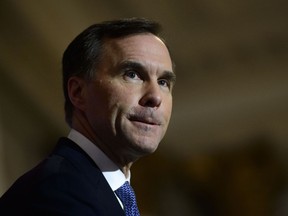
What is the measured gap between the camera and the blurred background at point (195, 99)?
3596mm

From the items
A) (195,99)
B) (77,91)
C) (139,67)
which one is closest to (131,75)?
(139,67)

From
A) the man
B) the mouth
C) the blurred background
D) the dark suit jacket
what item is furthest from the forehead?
the blurred background

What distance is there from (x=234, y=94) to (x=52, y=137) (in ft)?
3.67

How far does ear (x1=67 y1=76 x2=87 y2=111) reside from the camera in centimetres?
127

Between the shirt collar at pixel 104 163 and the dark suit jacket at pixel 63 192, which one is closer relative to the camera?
the dark suit jacket at pixel 63 192

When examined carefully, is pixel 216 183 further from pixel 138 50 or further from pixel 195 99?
pixel 138 50

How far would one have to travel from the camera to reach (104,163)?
3.92 feet

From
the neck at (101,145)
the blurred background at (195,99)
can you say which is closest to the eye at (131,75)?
the neck at (101,145)

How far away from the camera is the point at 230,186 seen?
3836mm

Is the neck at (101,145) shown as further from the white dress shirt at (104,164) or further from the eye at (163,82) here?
the eye at (163,82)

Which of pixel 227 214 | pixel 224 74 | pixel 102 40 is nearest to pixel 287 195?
pixel 227 214

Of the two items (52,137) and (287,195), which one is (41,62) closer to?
(52,137)

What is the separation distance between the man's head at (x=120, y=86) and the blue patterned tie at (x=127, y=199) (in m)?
0.05

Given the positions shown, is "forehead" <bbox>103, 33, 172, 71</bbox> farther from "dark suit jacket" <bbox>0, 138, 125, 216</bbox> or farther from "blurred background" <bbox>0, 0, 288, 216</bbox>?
"blurred background" <bbox>0, 0, 288, 216</bbox>
